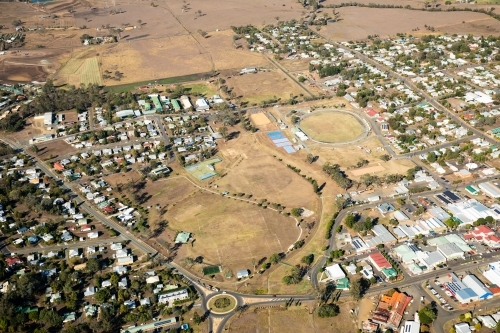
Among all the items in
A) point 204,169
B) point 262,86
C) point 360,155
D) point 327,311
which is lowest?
point 204,169

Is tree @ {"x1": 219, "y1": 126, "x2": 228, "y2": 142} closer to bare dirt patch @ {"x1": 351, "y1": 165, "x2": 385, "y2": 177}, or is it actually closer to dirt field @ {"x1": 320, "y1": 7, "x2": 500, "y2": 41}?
bare dirt patch @ {"x1": 351, "y1": 165, "x2": 385, "y2": 177}

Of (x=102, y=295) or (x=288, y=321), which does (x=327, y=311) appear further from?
(x=102, y=295)

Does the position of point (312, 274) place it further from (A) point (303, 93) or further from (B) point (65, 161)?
(A) point (303, 93)

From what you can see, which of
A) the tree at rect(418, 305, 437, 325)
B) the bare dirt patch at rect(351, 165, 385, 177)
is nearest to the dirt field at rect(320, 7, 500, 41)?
the bare dirt patch at rect(351, 165, 385, 177)

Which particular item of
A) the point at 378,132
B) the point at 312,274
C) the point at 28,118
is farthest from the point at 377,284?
the point at 28,118

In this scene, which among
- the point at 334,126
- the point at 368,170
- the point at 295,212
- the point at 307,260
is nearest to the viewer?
the point at 307,260

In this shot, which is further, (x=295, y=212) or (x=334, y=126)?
(x=334, y=126)

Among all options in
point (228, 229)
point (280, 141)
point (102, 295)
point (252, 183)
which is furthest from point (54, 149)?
point (280, 141)

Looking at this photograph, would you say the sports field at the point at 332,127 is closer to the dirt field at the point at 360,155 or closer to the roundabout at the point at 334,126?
the roundabout at the point at 334,126
